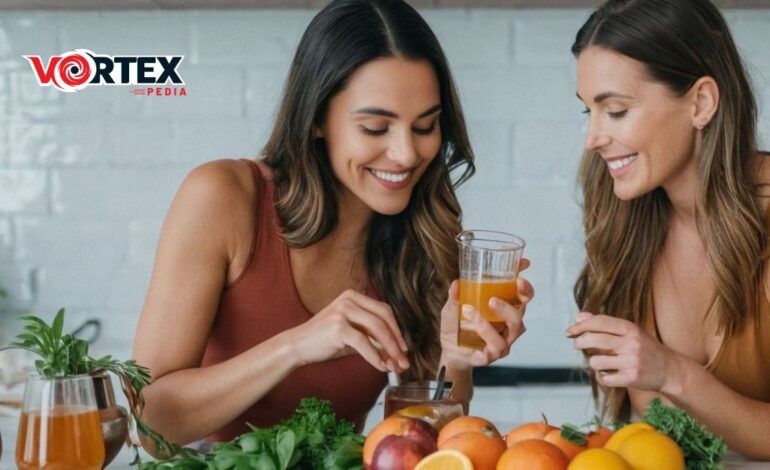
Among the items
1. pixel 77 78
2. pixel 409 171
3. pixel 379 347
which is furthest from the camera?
pixel 77 78

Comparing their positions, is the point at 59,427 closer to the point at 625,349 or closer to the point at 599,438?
the point at 599,438

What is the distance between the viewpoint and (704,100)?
2104mm

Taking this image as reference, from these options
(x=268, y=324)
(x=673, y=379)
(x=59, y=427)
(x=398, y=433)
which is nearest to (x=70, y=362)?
(x=59, y=427)

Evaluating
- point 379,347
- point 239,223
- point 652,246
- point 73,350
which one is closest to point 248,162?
point 239,223

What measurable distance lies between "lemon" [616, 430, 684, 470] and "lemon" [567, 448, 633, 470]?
0.03 m

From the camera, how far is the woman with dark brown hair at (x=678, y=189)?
2.05 m

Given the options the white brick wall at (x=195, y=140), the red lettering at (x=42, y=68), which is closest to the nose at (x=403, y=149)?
Result: the white brick wall at (x=195, y=140)

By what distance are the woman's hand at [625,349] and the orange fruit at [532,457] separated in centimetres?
55

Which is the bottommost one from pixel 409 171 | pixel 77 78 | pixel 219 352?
pixel 219 352

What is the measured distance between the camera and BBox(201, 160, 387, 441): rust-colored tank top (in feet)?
6.89

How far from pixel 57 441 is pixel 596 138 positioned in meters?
1.29

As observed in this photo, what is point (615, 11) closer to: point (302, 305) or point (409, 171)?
point (409, 171)

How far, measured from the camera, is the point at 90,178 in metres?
3.13

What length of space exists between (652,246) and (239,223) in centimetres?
99
